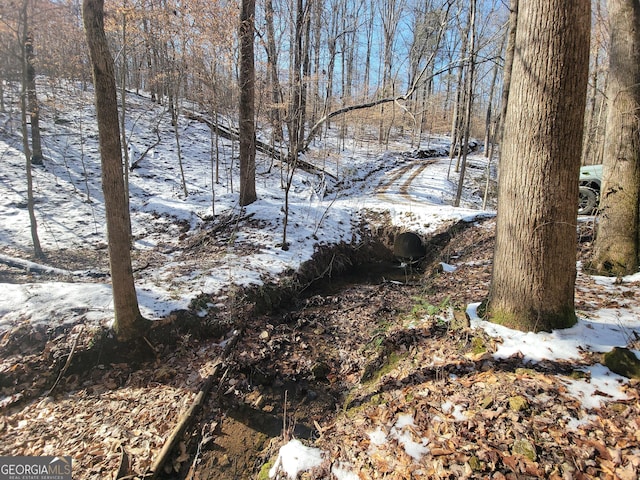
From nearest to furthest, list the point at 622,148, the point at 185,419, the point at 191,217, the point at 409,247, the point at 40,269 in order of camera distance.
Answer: the point at 185,419, the point at 622,148, the point at 40,269, the point at 409,247, the point at 191,217

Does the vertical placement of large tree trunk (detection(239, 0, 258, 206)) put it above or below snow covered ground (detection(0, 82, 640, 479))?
above

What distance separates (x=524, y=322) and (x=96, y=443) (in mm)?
4766

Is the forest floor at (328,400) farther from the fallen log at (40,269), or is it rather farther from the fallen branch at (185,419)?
the fallen log at (40,269)

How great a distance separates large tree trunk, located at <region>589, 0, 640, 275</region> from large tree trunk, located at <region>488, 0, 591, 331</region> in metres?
2.23

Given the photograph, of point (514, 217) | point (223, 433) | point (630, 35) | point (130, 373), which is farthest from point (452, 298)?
A: point (130, 373)

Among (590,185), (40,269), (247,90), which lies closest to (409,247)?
(590,185)

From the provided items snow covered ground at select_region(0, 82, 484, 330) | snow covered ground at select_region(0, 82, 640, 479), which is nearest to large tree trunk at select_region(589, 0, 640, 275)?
snow covered ground at select_region(0, 82, 640, 479)

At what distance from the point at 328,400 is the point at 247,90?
9.02 m

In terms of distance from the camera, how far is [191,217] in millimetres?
11672

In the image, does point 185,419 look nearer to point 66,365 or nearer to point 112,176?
point 66,365

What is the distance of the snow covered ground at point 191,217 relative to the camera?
137 inches

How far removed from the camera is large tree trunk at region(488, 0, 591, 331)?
2.92 m

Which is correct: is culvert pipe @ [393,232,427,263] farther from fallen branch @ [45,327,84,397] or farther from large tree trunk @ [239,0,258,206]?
fallen branch @ [45,327,84,397]

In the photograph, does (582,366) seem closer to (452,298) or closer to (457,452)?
(457,452)
